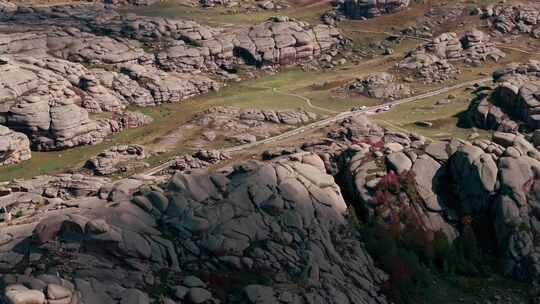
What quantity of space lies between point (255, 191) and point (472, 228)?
23.6 metres

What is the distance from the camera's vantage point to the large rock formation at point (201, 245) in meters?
40.9

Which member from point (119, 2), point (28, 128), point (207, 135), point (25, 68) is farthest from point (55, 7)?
point (207, 135)

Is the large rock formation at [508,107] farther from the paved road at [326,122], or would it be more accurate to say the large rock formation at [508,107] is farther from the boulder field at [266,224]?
the boulder field at [266,224]

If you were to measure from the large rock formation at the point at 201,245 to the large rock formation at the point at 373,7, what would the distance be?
134 meters

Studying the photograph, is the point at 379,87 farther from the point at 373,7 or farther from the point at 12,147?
the point at 12,147

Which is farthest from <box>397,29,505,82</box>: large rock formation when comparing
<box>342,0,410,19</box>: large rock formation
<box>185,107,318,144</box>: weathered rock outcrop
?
<box>185,107,318,144</box>: weathered rock outcrop

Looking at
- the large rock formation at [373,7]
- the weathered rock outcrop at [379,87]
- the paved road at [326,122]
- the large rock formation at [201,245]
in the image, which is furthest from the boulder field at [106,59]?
the large rock formation at [201,245]

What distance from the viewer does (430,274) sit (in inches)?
2146

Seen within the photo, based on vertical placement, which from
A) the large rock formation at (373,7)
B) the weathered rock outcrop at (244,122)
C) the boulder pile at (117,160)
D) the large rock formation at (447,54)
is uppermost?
the large rock formation at (373,7)

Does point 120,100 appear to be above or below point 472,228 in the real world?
below

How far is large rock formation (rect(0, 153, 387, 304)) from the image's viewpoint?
40.9m

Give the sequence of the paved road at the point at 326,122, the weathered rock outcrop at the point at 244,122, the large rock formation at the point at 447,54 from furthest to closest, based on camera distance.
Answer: the large rock formation at the point at 447,54 < the weathered rock outcrop at the point at 244,122 < the paved road at the point at 326,122

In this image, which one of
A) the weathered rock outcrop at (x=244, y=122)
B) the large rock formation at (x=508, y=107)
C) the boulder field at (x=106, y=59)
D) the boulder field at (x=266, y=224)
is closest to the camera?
the boulder field at (x=266, y=224)

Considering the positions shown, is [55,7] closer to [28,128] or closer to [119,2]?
[119,2]
